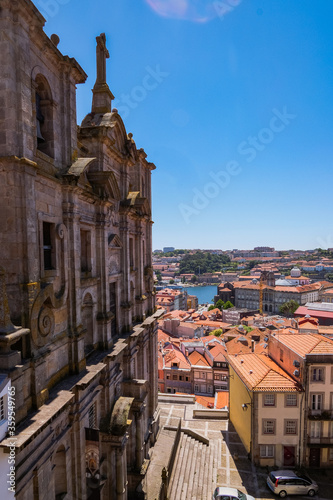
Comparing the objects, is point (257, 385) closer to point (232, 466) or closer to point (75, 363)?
point (232, 466)

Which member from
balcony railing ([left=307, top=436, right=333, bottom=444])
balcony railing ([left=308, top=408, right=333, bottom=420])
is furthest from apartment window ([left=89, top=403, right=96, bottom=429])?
balcony railing ([left=307, top=436, right=333, bottom=444])

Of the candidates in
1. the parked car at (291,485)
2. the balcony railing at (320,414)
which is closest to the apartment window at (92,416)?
the parked car at (291,485)

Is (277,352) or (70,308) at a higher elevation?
(70,308)

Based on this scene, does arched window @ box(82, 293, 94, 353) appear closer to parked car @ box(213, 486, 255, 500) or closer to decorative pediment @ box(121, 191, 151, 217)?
decorative pediment @ box(121, 191, 151, 217)

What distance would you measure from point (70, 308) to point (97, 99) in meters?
13.1

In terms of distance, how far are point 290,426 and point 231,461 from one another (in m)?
5.79

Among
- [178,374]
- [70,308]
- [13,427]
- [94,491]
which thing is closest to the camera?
[13,427]

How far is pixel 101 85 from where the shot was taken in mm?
18125

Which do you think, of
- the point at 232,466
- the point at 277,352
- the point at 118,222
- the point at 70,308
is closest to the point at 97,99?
the point at 118,222

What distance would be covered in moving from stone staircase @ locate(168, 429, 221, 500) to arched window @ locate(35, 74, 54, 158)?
22.3 m

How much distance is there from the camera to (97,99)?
1819 cm

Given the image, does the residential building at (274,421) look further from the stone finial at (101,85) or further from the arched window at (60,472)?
the stone finial at (101,85)

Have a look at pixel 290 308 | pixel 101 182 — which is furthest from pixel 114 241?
pixel 290 308

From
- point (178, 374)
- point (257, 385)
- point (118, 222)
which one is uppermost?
point (118, 222)
